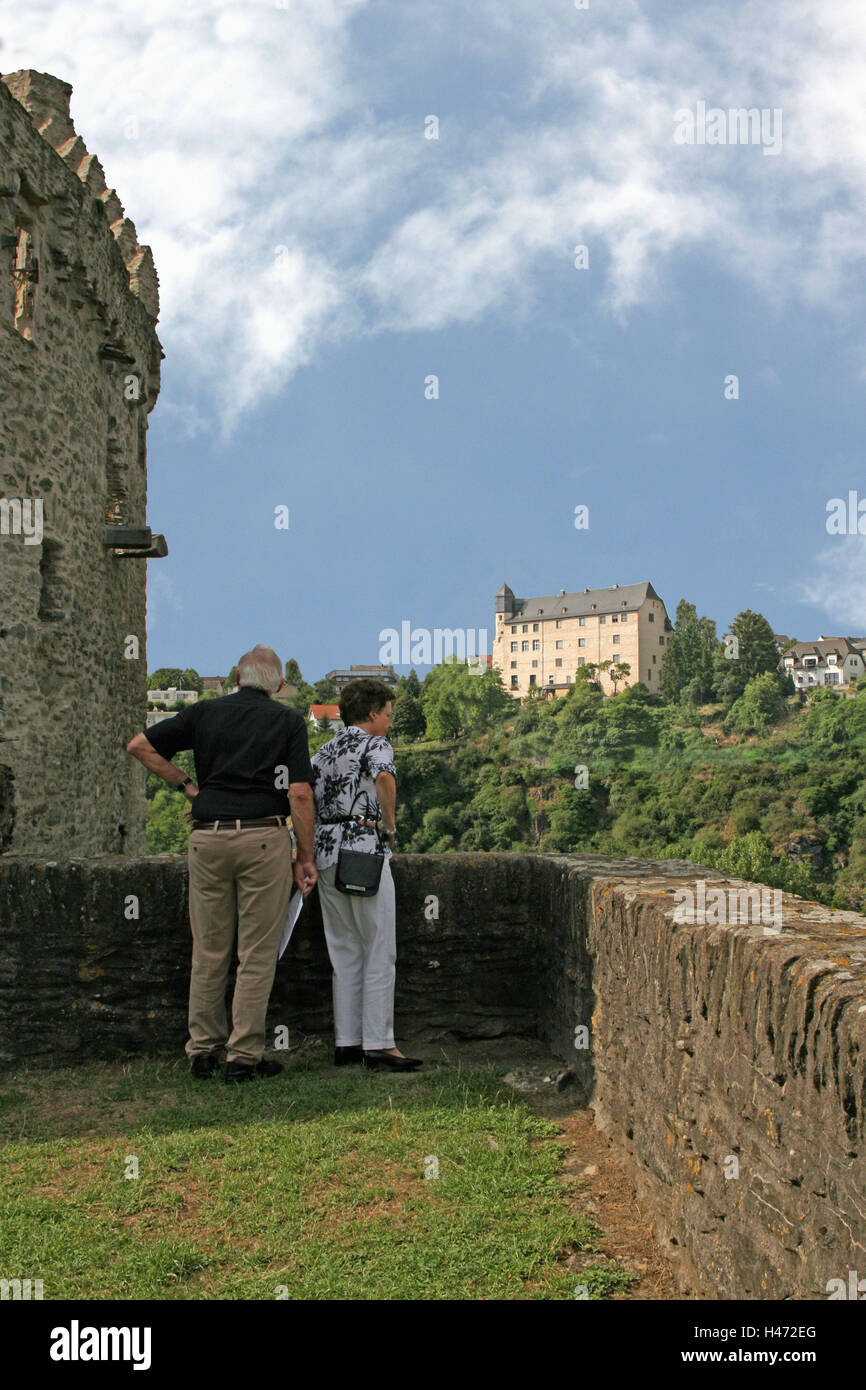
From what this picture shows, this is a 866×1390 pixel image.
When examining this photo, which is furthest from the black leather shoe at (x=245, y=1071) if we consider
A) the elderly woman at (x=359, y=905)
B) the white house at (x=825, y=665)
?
the white house at (x=825, y=665)

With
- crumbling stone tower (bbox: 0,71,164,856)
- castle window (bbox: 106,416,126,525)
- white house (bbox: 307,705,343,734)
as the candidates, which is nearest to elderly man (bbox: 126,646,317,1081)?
crumbling stone tower (bbox: 0,71,164,856)

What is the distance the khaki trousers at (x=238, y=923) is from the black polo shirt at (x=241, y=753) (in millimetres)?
122

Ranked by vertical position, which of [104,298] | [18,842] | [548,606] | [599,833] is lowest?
[599,833]

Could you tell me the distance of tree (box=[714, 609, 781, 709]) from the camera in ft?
410

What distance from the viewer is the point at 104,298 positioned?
1053 cm

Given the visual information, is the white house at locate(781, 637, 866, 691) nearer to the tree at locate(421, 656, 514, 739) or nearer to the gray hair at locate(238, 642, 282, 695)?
the tree at locate(421, 656, 514, 739)

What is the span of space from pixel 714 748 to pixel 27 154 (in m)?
114

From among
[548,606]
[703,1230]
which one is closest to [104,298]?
[703,1230]

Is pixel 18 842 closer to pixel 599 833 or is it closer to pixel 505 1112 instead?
pixel 505 1112

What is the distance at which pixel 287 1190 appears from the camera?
3.59 m

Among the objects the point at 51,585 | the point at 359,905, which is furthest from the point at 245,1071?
the point at 51,585

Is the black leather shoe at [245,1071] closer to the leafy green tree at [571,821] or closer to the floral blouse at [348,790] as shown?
the floral blouse at [348,790]

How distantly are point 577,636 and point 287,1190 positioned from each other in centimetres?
13046

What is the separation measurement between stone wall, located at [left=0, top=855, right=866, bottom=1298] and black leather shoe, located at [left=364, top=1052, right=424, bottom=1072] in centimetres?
55
